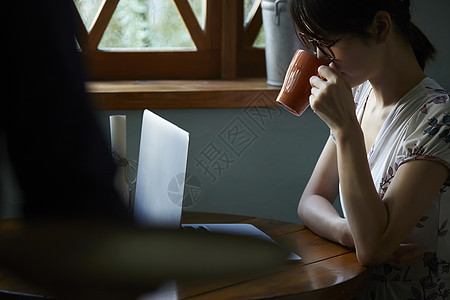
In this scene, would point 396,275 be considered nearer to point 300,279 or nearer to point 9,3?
point 300,279

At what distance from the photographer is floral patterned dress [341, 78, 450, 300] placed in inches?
55.9

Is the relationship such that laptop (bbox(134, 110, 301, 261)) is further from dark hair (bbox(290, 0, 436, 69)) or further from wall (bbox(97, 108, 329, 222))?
wall (bbox(97, 108, 329, 222))

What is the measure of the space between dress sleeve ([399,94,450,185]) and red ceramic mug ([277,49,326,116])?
0.23 meters

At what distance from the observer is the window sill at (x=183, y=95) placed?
210cm

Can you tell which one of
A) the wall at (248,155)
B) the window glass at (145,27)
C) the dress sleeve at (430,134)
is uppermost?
the dress sleeve at (430,134)

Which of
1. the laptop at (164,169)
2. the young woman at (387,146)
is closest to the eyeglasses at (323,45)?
the young woman at (387,146)

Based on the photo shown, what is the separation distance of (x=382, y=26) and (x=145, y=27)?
3.65 ft

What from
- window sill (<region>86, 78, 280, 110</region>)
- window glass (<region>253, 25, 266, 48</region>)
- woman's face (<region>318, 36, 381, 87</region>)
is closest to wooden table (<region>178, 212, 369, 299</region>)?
woman's face (<region>318, 36, 381, 87</region>)

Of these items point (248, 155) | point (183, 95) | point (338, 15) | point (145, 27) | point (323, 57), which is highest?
point (338, 15)

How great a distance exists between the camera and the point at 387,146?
4.88 feet

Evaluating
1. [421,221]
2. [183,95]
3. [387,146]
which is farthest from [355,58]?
[183,95]

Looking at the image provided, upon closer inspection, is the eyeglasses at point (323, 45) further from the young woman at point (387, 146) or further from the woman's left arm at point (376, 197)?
the woman's left arm at point (376, 197)

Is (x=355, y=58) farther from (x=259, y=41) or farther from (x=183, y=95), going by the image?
(x=259, y=41)

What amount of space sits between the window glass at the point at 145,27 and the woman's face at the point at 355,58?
101 cm
